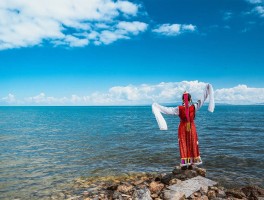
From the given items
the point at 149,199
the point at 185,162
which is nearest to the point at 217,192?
the point at 185,162

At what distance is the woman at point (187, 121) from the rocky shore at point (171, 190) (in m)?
0.71

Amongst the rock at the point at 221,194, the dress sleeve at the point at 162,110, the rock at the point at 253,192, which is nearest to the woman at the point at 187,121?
the dress sleeve at the point at 162,110

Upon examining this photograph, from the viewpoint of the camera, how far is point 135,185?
12.5 m

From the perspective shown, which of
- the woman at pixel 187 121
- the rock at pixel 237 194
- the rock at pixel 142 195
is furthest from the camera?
the woman at pixel 187 121

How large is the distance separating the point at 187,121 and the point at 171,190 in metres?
3.08

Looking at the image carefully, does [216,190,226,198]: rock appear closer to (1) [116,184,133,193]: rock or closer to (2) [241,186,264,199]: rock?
(2) [241,186,264,199]: rock

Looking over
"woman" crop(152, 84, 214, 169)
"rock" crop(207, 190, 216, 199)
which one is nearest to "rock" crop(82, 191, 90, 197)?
"woman" crop(152, 84, 214, 169)

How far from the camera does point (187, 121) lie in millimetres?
11719

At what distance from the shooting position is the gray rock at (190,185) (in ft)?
33.0

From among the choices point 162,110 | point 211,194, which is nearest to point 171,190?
point 211,194

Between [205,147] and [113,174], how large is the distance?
1172 cm

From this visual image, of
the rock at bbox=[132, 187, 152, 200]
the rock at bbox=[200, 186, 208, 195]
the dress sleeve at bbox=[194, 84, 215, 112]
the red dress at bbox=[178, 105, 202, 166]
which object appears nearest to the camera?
the rock at bbox=[132, 187, 152, 200]

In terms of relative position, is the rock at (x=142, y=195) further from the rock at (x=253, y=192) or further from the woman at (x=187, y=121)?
the rock at (x=253, y=192)

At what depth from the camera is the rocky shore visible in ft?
32.0
